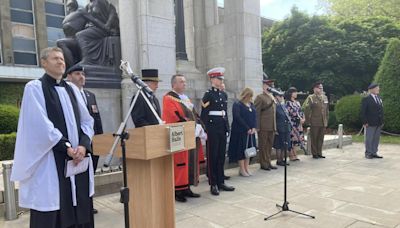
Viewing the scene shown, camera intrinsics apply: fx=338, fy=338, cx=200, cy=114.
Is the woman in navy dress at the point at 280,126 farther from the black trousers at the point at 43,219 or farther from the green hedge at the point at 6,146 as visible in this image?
the green hedge at the point at 6,146

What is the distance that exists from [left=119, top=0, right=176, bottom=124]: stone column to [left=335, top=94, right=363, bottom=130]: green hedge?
1207 centimetres

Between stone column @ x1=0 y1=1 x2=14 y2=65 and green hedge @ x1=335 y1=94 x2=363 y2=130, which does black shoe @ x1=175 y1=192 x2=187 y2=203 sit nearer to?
green hedge @ x1=335 y1=94 x2=363 y2=130

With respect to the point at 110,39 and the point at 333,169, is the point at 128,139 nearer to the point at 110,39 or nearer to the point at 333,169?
the point at 110,39

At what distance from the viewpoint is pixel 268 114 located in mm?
7453

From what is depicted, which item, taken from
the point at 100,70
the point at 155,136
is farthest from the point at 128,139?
the point at 100,70

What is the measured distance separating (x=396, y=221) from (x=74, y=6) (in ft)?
25.1

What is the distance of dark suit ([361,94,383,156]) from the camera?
881cm

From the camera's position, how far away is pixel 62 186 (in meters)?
2.83

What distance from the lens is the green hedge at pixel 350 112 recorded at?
16.4m

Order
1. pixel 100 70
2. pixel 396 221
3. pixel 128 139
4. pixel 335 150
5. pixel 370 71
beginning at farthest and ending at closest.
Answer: pixel 370 71 < pixel 335 150 < pixel 100 70 < pixel 396 221 < pixel 128 139

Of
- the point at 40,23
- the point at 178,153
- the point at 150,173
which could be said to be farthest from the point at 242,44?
the point at 40,23

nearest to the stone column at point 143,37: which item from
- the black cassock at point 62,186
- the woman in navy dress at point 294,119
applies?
the woman in navy dress at point 294,119

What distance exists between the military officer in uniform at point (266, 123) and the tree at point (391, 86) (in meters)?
9.79

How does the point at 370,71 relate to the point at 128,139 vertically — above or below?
above
